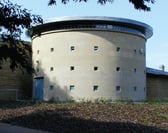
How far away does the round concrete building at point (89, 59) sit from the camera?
4634 cm

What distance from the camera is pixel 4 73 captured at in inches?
1957

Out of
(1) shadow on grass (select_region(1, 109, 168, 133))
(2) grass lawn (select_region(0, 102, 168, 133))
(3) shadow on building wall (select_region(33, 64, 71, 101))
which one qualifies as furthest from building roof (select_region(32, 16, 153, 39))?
(1) shadow on grass (select_region(1, 109, 168, 133))

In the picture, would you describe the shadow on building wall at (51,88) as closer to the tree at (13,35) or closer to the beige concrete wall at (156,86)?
the beige concrete wall at (156,86)

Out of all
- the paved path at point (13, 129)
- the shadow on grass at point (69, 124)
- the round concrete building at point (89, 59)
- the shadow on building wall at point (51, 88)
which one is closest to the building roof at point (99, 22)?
the round concrete building at point (89, 59)

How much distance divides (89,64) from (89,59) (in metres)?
Answer: 0.50

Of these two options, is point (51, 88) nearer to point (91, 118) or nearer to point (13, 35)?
point (91, 118)

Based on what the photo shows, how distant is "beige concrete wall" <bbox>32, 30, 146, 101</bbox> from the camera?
46.3 meters

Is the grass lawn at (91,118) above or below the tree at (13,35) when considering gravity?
below

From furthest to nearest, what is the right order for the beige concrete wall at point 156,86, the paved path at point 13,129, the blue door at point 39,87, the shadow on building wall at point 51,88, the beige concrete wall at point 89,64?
the beige concrete wall at point 156,86
the blue door at point 39,87
the shadow on building wall at point 51,88
the beige concrete wall at point 89,64
the paved path at point 13,129

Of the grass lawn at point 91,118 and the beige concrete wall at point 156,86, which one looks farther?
the beige concrete wall at point 156,86

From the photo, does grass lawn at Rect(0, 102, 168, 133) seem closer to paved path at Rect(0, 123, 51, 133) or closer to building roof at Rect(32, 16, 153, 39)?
paved path at Rect(0, 123, 51, 133)

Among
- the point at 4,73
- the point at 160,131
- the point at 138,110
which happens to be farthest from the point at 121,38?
the point at 160,131

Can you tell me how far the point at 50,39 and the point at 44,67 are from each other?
3094 mm

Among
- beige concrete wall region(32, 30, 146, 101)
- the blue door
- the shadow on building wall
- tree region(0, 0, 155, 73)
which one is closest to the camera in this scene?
tree region(0, 0, 155, 73)
